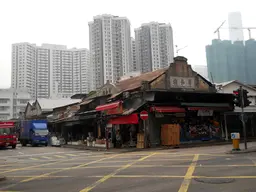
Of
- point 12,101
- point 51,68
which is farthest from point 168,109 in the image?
point 12,101

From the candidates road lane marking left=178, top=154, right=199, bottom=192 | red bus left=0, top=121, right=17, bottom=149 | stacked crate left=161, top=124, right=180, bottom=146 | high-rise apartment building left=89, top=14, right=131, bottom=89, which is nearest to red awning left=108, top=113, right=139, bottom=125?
stacked crate left=161, top=124, right=180, bottom=146

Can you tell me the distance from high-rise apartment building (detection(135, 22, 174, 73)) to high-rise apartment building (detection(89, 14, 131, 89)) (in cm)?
458

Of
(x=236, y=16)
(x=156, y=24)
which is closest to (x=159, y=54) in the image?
(x=156, y=24)

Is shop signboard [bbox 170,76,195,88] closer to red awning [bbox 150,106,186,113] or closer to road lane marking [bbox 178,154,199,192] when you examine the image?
red awning [bbox 150,106,186,113]

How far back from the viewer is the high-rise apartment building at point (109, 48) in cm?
6531

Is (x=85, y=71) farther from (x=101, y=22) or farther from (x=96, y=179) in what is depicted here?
(x=96, y=179)

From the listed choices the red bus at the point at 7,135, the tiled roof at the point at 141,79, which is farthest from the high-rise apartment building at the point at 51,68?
the tiled roof at the point at 141,79

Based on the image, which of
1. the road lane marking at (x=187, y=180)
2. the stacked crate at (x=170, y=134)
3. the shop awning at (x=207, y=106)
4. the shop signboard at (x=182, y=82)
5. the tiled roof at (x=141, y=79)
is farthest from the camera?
the shop signboard at (x=182, y=82)

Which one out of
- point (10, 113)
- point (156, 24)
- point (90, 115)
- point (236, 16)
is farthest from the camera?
point (10, 113)

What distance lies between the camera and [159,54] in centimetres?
6425

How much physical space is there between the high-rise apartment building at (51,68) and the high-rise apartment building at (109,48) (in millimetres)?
21773

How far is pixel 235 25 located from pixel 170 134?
5701 cm

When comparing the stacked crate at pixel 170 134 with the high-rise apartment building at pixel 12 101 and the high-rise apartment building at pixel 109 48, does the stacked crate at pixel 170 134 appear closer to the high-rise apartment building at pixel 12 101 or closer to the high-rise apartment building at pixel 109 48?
the high-rise apartment building at pixel 109 48

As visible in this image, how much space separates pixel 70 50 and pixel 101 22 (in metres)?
29.8
